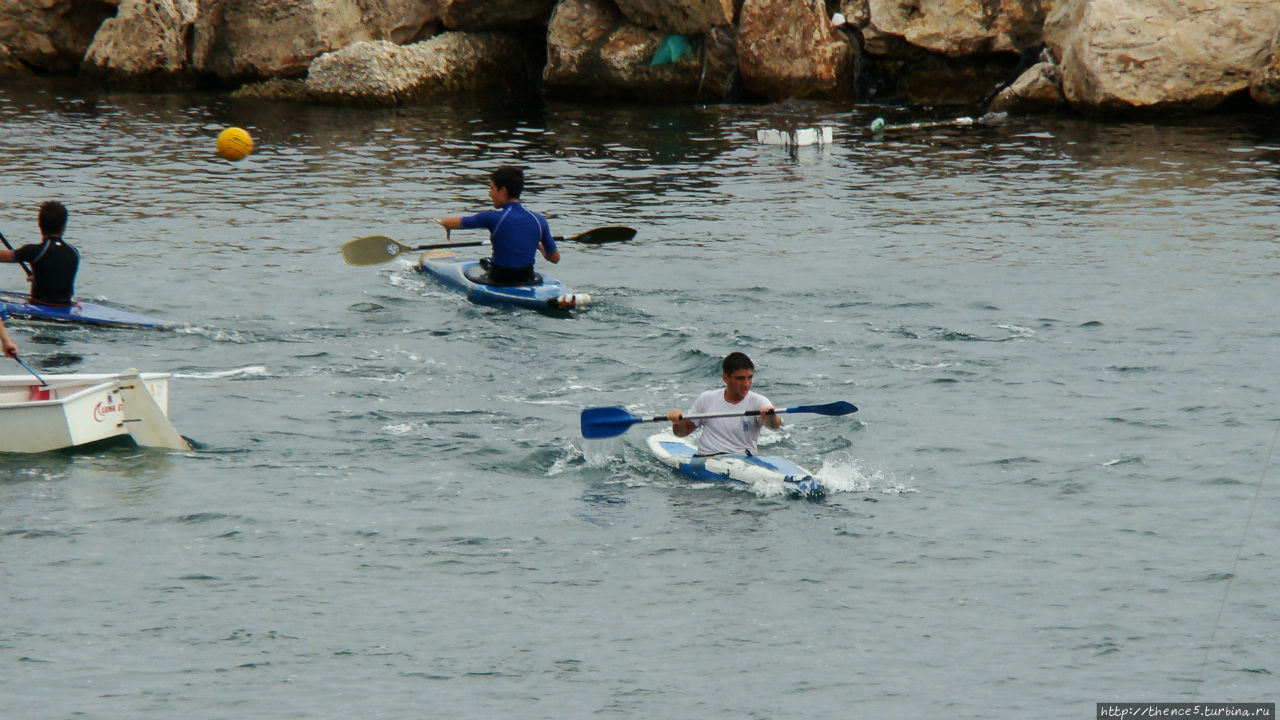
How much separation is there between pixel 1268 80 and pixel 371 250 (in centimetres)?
2053

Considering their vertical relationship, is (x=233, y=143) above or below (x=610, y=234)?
above

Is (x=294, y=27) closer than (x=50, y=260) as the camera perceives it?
No

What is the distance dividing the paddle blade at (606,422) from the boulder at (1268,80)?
74.3ft

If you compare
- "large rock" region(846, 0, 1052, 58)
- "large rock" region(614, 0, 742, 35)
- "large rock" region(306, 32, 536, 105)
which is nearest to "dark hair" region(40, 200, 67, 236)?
"large rock" region(306, 32, 536, 105)

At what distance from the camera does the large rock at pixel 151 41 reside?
3750 centimetres

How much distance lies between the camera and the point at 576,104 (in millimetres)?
35906

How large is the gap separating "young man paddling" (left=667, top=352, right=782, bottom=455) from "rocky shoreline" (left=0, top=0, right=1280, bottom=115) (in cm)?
2128

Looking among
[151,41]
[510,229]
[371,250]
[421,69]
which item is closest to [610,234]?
[510,229]

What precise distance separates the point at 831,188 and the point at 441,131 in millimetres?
10445

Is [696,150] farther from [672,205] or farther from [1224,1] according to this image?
[1224,1]

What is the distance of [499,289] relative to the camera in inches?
672

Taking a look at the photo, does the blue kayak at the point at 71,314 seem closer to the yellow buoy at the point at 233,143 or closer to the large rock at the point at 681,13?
the yellow buoy at the point at 233,143

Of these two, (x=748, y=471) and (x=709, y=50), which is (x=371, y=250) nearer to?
(x=748, y=471)

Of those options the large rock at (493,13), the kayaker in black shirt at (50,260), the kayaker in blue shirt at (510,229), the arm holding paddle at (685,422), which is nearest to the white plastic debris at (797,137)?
the large rock at (493,13)
